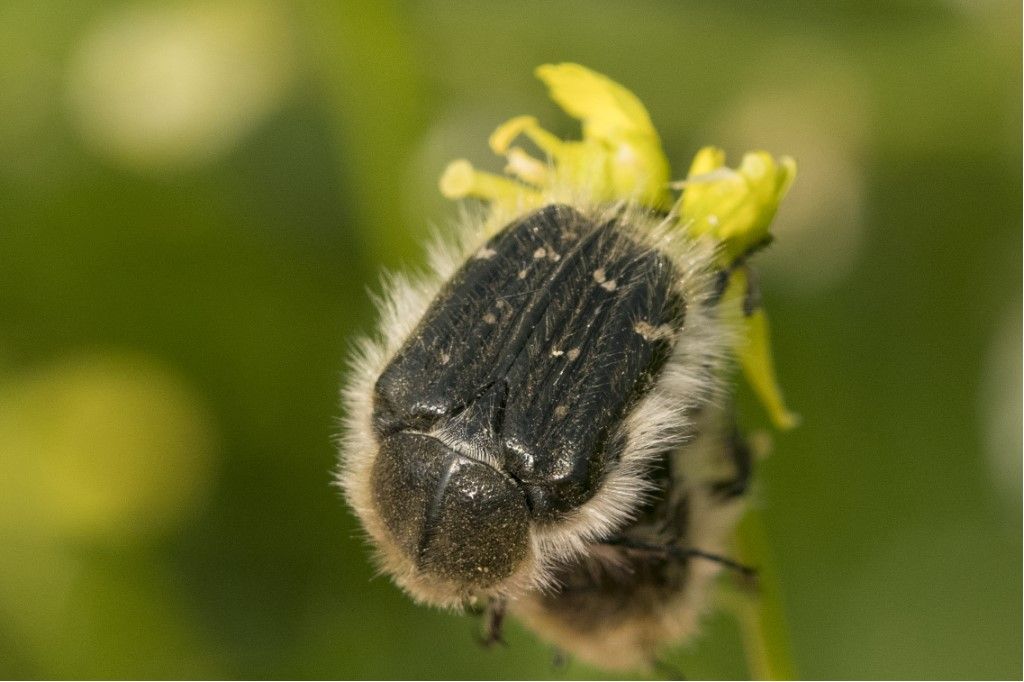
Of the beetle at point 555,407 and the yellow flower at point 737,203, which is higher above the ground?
the yellow flower at point 737,203

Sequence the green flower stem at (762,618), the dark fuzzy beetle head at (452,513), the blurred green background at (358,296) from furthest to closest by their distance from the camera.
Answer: the blurred green background at (358,296)
the green flower stem at (762,618)
the dark fuzzy beetle head at (452,513)

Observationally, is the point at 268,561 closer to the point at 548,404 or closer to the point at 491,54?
the point at 491,54

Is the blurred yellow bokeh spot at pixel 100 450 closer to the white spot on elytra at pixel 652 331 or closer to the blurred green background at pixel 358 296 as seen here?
the blurred green background at pixel 358 296

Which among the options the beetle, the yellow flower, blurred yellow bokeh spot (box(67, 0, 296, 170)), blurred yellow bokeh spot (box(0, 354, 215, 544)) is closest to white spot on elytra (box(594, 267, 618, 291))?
the beetle

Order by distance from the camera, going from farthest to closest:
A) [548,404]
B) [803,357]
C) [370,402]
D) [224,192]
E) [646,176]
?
[224,192] < [803,357] < [646,176] < [370,402] < [548,404]

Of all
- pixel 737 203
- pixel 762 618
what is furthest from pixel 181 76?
pixel 762 618

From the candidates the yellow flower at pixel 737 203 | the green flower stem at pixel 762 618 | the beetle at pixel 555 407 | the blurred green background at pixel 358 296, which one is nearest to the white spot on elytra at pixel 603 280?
the beetle at pixel 555 407

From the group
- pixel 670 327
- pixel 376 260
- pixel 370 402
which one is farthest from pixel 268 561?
pixel 670 327
